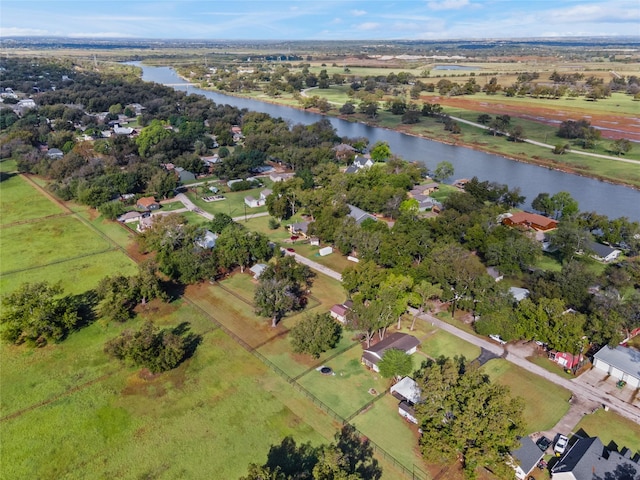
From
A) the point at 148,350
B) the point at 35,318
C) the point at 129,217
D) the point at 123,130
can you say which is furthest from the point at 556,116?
the point at 35,318

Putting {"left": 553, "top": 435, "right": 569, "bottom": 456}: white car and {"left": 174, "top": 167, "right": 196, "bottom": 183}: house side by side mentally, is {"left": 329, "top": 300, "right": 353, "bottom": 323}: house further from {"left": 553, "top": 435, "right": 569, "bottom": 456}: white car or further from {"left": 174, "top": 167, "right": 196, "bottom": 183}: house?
{"left": 174, "top": 167, "right": 196, "bottom": 183}: house

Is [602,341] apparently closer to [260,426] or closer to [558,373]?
[558,373]

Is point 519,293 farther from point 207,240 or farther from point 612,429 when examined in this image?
point 207,240

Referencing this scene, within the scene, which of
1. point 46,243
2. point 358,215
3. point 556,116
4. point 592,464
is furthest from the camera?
point 556,116

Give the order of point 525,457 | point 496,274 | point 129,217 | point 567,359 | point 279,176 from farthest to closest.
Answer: point 279,176 < point 129,217 < point 496,274 < point 567,359 < point 525,457

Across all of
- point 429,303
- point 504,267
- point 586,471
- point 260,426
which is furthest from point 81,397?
point 504,267

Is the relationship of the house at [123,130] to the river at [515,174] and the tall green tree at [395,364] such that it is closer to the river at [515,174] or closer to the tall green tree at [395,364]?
the river at [515,174]
